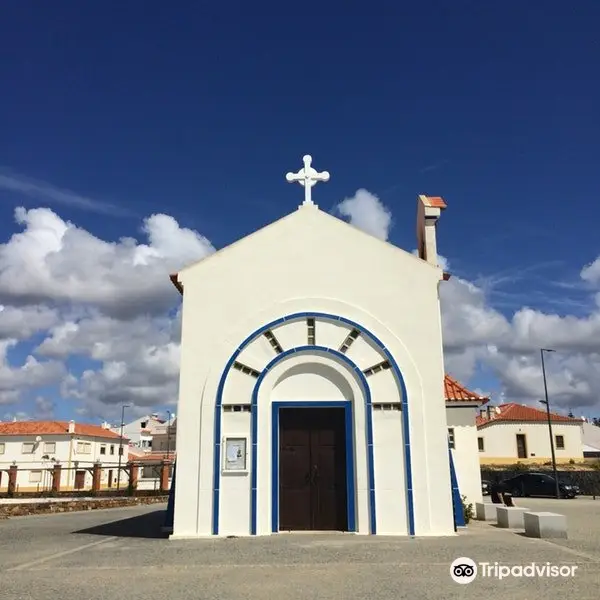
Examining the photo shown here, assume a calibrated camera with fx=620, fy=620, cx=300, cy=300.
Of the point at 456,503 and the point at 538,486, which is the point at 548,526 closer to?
the point at 456,503

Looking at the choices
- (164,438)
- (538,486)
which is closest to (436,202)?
(538,486)

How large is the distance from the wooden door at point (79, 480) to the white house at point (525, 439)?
106 feet

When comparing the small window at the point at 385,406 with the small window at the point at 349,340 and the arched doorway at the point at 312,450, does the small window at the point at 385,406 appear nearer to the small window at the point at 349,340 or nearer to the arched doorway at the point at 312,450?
the arched doorway at the point at 312,450

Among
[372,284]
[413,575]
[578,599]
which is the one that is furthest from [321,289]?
[578,599]

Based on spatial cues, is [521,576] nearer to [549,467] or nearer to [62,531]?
[62,531]

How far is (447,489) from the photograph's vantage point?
43.1 ft

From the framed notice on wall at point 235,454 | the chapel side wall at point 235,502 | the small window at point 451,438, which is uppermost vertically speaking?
the small window at point 451,438

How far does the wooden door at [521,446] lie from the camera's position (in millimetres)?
51938

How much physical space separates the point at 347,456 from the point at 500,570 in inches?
190

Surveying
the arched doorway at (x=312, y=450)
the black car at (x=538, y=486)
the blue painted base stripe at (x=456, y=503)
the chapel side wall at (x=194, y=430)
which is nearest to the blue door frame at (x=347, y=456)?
the arched doorway at (x=312, y=450)

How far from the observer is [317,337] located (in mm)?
14125

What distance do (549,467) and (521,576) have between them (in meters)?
42.8

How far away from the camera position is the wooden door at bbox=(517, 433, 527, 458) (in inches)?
2045

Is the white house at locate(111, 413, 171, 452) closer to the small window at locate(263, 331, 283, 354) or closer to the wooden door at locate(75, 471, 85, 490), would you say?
the wooden door at locate(75, 471, 85, 490)
